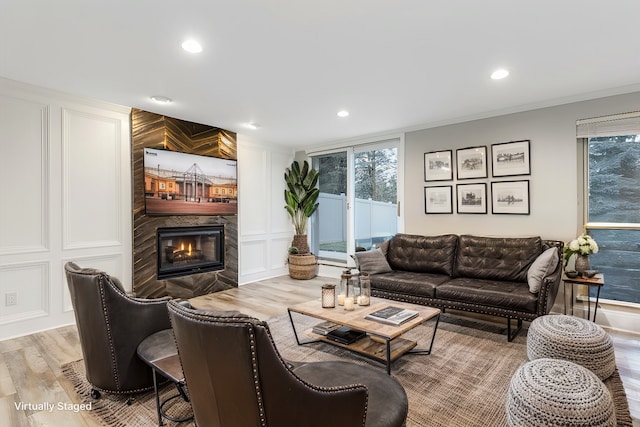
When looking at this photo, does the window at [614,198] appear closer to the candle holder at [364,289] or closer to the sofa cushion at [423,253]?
the sofa cushion at [423,253]

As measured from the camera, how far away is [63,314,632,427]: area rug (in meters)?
2.00

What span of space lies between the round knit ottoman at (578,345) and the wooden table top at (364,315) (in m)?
0.75

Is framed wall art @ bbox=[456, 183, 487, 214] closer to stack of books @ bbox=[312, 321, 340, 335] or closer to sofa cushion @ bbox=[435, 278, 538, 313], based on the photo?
sofa cushion @ bbox=[435, 278, 538, 313]

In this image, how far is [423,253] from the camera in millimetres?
4344

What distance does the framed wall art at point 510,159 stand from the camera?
4.03 meters

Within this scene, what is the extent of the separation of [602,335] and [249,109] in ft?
13.4

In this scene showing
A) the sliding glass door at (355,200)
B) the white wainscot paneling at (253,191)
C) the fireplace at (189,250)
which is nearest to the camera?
the fireplace at (189,250)

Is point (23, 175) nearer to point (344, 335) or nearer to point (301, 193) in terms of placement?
point (344, 335)

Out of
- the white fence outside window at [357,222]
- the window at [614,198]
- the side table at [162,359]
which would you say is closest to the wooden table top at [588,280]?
the window at [614,198]

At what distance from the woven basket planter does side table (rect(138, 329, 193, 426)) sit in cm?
380

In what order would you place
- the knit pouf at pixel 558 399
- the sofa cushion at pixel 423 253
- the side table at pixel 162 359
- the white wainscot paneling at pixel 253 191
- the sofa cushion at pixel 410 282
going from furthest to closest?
the white wainscot paneling at pixel 253 191 → the sofa cushion at pixel 423 253 → the sofa cushion at pixel 410 282 → the side table at pixel 162 359 → the knit pouf at pixel 558 399

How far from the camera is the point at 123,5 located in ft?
6.74

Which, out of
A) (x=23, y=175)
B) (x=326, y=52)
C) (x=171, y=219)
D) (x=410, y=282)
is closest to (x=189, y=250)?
(x=171, y=219)

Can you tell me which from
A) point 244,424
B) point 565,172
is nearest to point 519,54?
point 565,172
